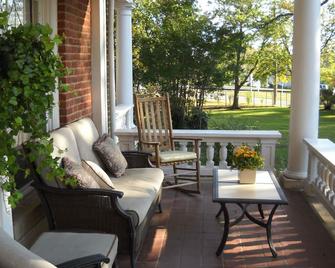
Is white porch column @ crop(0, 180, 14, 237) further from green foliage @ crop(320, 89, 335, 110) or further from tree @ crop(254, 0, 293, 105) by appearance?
green foliage @ crop(320, 89, 335, 110)

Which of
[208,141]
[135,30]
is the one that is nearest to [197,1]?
[135,30]

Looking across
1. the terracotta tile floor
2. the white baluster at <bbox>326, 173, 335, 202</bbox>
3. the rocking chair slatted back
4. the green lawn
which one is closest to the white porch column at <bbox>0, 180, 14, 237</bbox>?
the terracotta tile floor

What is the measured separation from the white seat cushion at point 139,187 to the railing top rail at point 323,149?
5.02 feet

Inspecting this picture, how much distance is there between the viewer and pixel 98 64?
528cm

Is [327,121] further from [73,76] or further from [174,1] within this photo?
[73,76]

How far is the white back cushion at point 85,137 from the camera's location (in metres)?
4.19

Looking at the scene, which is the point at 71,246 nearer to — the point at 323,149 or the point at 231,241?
the point at 231,241

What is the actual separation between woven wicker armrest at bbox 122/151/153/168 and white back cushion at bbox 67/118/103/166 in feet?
1.27

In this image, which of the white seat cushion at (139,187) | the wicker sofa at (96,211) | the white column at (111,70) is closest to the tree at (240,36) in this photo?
the white column at (111,70)

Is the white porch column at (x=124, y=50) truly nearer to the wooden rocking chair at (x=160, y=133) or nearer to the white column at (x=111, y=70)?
the white column at (x=111, y=70)

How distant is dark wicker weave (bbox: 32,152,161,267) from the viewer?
324cm

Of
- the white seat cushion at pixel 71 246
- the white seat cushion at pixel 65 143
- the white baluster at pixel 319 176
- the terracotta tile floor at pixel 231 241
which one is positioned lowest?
the terracotta tile floor at pixel 231 241

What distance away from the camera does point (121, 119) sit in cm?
698

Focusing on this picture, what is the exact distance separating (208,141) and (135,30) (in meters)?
5.74
